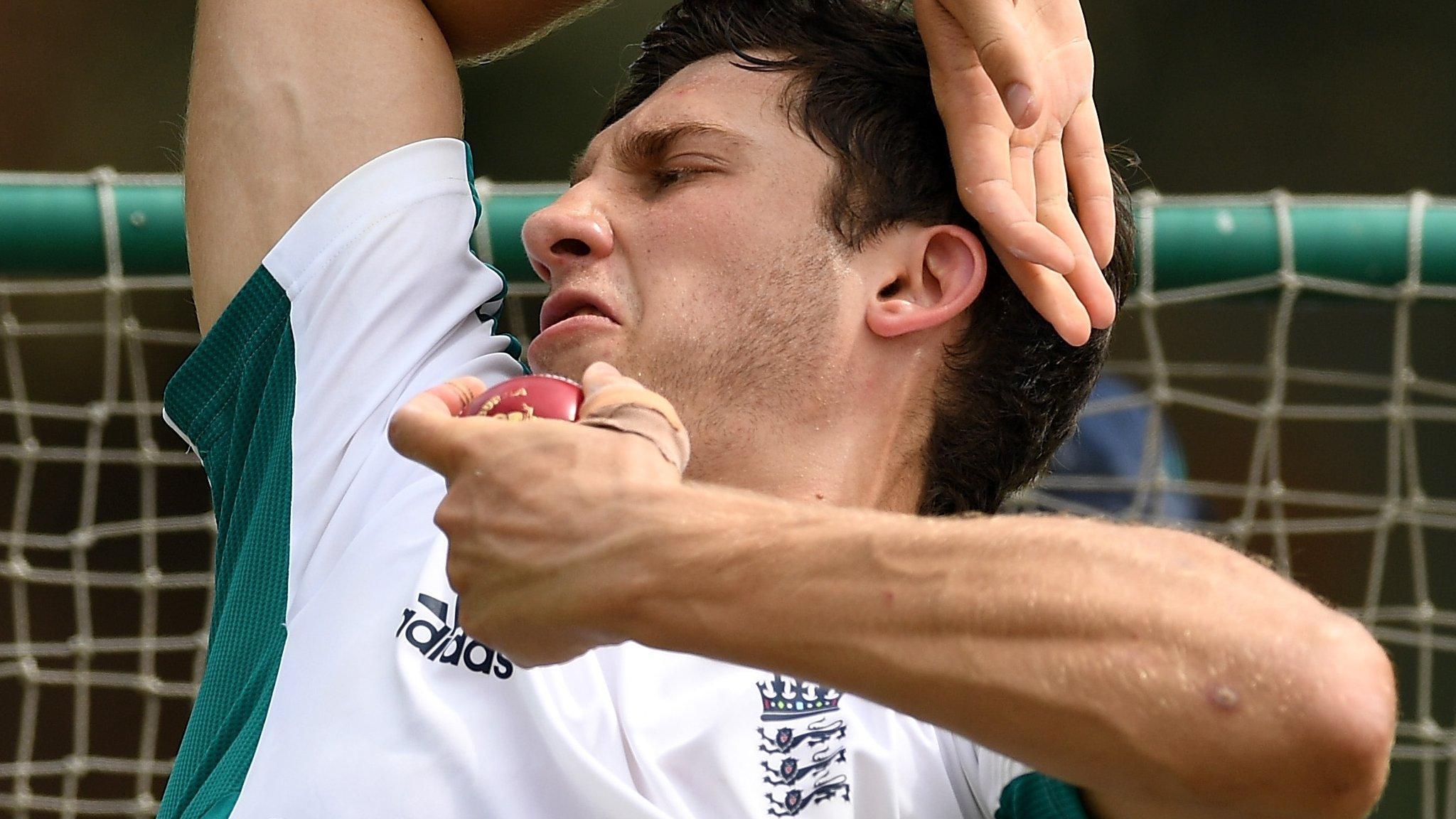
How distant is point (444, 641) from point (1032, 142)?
35.9 inches

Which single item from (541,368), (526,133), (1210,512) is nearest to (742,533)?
(541,368)

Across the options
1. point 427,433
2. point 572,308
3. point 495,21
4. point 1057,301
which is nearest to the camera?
point 427,433

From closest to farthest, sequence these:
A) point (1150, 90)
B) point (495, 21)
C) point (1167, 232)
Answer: point (495, 21) → point (1167, 232) → point (1150, 90)

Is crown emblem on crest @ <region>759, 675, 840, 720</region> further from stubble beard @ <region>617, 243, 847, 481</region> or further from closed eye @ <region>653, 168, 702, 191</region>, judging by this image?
closed eye @ <region>653, 168, 702, 191</region>

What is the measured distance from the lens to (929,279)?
1.94m

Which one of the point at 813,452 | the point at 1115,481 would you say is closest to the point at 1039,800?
the point at 813,452

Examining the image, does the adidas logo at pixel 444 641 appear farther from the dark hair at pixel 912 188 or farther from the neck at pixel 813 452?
the dark hair at pixel 912 188

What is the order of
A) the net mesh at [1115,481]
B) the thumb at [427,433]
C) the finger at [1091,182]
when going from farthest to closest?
the net mesh at [1115,481] < the finger at [1091,182] < the thumb at [427,433]

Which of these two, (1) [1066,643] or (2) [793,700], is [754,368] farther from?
(1) [1066,643]

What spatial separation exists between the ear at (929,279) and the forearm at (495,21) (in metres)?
0.70

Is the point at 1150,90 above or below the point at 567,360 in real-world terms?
below

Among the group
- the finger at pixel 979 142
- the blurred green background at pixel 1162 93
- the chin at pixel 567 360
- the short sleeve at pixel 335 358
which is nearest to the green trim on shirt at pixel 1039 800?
the finger at pixel 979 142

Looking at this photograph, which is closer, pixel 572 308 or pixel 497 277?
pixel 572 308

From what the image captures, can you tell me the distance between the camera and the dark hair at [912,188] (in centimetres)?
193
